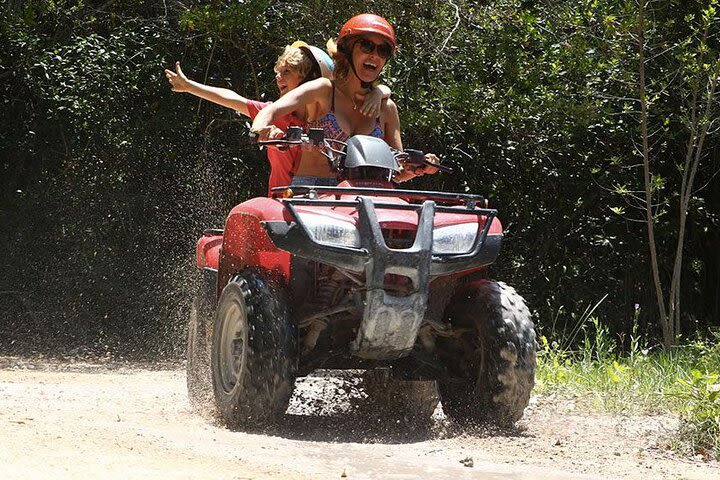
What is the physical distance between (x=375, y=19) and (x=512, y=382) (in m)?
2.03

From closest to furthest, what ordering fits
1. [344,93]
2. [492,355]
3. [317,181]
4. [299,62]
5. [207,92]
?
1. [492,355]
2. [317,181]
3. [344,93]
4. [299,62]
5. [207,92]

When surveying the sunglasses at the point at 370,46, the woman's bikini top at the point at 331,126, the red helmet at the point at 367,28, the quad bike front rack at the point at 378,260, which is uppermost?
the red helmet at the point at 367,28

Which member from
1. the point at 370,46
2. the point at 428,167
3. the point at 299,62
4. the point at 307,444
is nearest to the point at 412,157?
the point at 428,167

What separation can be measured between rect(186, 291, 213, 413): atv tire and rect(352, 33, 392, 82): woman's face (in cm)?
153

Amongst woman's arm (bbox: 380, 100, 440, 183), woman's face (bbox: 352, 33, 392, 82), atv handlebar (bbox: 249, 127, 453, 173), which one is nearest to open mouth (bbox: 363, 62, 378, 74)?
woman's face (bbox: 352, 33, 392, 82)

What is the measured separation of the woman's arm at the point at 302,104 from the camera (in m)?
6.13

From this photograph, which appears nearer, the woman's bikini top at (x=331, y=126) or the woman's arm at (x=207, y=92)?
the woman's bikini top at (x=331, y=126)

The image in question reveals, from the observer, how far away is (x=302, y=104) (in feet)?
20.5

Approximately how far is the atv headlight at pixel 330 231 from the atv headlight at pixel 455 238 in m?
0.41

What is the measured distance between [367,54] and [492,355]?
5.62 feet

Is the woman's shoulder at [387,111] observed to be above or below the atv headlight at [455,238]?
above

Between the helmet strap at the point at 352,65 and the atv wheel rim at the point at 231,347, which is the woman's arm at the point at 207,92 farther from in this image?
the atv wheel rim at the point at 231,347

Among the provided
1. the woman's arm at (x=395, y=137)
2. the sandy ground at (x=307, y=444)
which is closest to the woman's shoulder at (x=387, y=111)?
the woman's arm at (x=395, y=137)

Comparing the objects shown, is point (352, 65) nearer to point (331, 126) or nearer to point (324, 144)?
point (331, 126)
